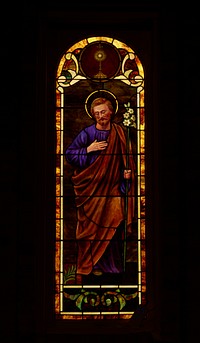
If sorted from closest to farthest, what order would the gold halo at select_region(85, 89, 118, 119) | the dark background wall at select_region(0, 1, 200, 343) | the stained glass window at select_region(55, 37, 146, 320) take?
the dark background wall at select_region(0, 1, 200, 343) < the stained glass window at select_region(55, 37, 146, 320) < the gold halo at select_region(85, 89, 118, 119)

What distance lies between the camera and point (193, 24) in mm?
5047

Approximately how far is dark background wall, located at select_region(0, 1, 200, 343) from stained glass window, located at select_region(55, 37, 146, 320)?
0.29ft

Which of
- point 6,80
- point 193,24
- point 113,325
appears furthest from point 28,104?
point 113,325

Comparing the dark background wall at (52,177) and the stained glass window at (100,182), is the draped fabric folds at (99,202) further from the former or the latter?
the dark background wall at (52,177)

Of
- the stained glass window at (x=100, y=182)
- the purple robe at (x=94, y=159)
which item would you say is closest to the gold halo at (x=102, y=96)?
the stained glass window at (x=100, y=182)

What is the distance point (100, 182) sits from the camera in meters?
5.21

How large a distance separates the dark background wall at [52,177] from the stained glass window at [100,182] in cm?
9

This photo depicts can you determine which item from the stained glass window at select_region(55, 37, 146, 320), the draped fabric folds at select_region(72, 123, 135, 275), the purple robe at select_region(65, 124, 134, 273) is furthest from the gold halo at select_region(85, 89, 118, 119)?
the draped fabric folds at select_region(72, 123, 135, 275)

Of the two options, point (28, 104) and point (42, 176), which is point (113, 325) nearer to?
point (42, 176)

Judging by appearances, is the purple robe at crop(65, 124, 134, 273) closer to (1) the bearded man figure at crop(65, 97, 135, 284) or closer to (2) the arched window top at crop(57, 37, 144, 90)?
(1) the bearded man figure at crop(65, 97, 135, 284)

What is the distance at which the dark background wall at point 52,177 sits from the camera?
15.8 ft

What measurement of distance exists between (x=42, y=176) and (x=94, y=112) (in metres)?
0.58

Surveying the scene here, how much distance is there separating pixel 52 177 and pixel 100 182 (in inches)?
12.3

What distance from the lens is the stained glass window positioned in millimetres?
5113
